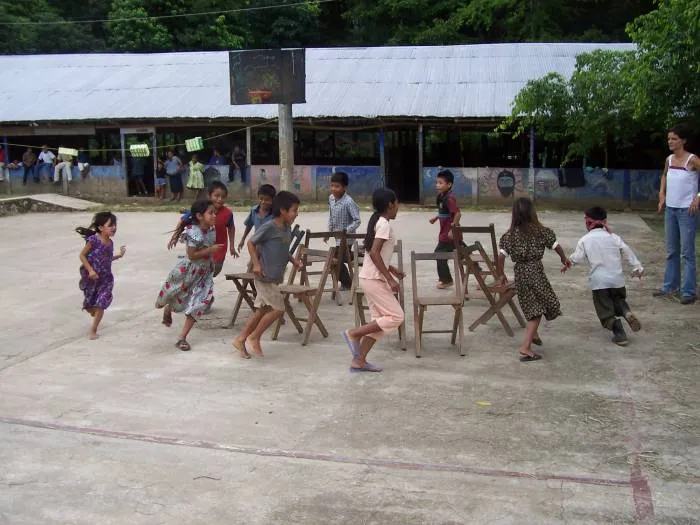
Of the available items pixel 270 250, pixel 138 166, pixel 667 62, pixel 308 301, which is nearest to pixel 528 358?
pixel 308 301

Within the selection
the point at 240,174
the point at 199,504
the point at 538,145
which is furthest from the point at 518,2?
the point at 199,504

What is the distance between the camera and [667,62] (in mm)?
10898

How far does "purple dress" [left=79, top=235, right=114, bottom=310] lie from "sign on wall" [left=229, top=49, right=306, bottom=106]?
10.7 ft

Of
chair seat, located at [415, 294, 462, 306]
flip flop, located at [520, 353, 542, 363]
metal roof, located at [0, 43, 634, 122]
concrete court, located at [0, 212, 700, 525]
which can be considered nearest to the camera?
concrete court, located at [0, 212, 700, 525]

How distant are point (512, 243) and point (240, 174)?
17.3 meters

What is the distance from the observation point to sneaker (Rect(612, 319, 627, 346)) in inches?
255

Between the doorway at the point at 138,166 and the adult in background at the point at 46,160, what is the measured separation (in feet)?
7.91

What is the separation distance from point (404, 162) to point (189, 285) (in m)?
17.3

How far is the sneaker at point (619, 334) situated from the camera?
6.47m

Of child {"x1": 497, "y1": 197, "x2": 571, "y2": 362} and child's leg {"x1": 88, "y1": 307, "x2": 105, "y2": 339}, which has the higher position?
child {"x1": 497, "y1": 197, "x2": 571, "y2": 362}

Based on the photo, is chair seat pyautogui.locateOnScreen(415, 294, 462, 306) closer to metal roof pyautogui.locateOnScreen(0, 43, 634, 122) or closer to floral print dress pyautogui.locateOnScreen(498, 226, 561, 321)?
floral print dress pyautogui.locateOnScreen(498, 226, 561, 321)

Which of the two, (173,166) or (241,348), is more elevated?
(173,166)

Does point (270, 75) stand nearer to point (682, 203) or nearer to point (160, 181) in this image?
point (682, 203)

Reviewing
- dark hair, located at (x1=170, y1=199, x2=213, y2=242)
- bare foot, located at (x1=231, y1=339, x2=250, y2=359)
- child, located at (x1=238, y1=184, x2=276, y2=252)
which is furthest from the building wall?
bare foot, located at (x1=231, y1=339, x2=250, y2=359)
